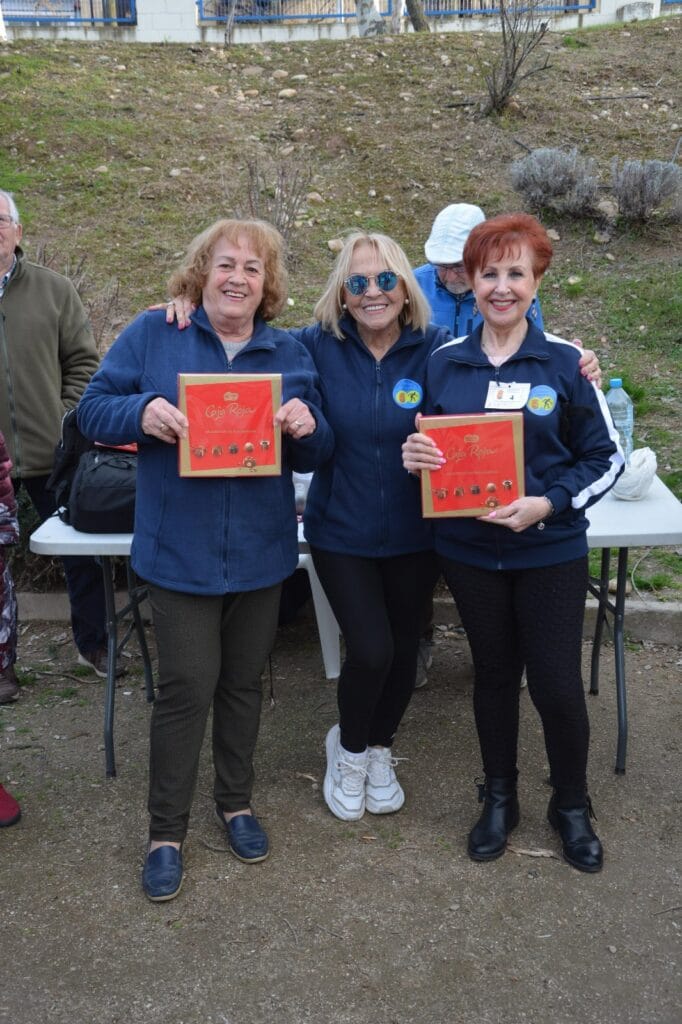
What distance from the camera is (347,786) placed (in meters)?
3.31

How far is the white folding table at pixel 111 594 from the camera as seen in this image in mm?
3514

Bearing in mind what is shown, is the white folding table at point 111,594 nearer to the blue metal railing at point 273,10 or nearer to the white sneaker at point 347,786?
the white sneaker at point 347,786

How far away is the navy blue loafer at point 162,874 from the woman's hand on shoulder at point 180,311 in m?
1.60

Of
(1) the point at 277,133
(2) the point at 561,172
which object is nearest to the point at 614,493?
(2) the point at 561,172

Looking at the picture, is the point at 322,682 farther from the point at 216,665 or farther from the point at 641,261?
the point at 641,261

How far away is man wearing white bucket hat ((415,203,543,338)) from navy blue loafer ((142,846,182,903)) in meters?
2.36

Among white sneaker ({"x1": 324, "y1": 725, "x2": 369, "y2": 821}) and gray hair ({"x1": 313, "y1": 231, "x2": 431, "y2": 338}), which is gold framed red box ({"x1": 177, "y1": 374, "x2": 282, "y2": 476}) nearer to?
gray hair ({"x1": 313, "y1": 231, "x2": 431, "y2": 338})

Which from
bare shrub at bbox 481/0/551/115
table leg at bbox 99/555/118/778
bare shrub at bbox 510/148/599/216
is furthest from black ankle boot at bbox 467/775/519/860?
bare shrub at bbox 481/0/551/115

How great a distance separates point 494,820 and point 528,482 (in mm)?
1149

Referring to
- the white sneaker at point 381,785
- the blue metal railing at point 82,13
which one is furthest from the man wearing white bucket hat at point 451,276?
the blue metal railing at point 82,13

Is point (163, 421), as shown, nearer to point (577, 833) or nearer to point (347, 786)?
point (347, 786)

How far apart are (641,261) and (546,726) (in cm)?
661

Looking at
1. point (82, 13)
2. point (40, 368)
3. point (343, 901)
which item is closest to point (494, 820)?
point (343, 901)

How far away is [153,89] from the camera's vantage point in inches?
483
